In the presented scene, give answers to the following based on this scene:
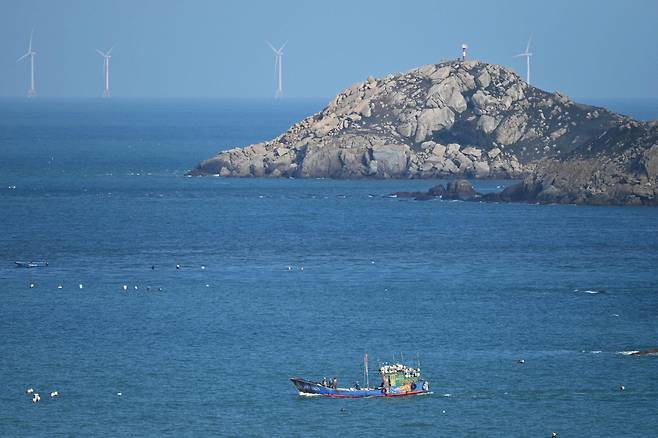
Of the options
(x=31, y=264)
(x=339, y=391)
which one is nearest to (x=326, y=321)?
(x=339, y=391)

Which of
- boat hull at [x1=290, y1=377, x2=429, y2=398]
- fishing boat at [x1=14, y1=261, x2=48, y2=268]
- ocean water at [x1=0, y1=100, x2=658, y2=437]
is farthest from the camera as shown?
fishing boat at [x1=14, y1=261, x2=48, y2=268]

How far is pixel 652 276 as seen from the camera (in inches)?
5522

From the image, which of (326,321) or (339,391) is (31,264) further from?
(339,391)

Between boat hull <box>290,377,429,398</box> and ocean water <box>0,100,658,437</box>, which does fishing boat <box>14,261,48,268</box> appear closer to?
ocean water <box>0,100,658,437</box>

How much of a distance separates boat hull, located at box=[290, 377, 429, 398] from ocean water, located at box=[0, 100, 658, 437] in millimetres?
501

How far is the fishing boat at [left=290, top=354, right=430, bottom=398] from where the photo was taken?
95750mm

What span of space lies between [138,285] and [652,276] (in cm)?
4187

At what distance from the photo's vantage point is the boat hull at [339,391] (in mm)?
95688

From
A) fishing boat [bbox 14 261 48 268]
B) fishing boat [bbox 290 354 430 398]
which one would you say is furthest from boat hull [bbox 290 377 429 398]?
fishing boat [bbox 14 261 48 268]

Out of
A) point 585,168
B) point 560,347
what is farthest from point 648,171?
point 560,347

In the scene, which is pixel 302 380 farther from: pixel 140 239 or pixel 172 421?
pixel 140 239

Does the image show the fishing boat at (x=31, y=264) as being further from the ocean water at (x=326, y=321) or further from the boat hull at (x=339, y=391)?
the boat hull at (x=339, y=391)

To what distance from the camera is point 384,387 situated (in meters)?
96.6

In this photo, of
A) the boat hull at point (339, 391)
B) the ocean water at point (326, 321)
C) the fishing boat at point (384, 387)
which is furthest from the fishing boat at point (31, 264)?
the boat hull at point (339, 391)
